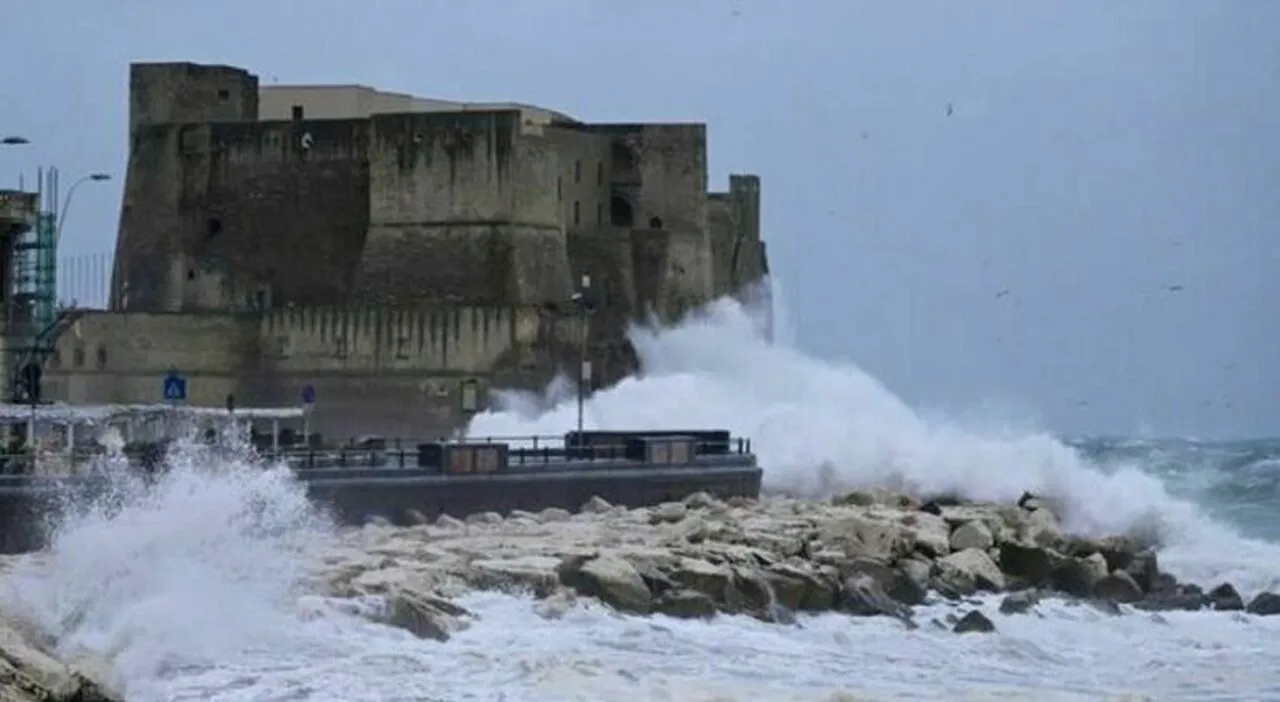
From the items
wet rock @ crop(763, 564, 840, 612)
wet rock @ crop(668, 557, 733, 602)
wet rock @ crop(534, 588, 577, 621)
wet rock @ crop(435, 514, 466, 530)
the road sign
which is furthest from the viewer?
the road sign

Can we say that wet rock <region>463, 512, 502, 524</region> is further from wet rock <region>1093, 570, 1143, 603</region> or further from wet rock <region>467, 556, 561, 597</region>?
wet rock <region>1093, 570, 1143, 603</region>

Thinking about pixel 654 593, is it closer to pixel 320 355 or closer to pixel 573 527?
pixel 573 527

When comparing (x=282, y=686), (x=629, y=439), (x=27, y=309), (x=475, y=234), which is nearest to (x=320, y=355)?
(x=475, y=234)

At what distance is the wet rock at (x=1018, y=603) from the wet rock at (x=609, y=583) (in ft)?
13.2

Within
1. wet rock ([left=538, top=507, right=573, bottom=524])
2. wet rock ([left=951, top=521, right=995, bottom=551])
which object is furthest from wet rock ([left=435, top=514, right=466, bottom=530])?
wet rock ([left=951, top=521, right=995, bottom=551])

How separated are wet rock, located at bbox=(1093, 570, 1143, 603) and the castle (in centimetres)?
1764

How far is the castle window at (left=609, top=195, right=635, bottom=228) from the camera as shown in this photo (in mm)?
51938

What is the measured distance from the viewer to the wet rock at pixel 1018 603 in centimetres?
2756

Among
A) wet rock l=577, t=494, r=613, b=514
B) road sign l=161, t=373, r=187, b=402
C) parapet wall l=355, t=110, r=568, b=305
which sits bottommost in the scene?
wet rock l=577, t=494, r=613, b=514

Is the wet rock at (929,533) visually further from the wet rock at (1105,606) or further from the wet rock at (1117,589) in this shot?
the wet rock at (1105,606)

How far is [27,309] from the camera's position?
40.4 m

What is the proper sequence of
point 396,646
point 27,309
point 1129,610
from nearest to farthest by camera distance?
1. point 396,646
2. point 1129,610
3. point 27,309

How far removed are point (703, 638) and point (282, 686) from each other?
4.71 metres

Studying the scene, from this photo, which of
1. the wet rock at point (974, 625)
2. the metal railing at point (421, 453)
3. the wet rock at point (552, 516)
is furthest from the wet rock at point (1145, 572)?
the metal railing at point (421, 453)
